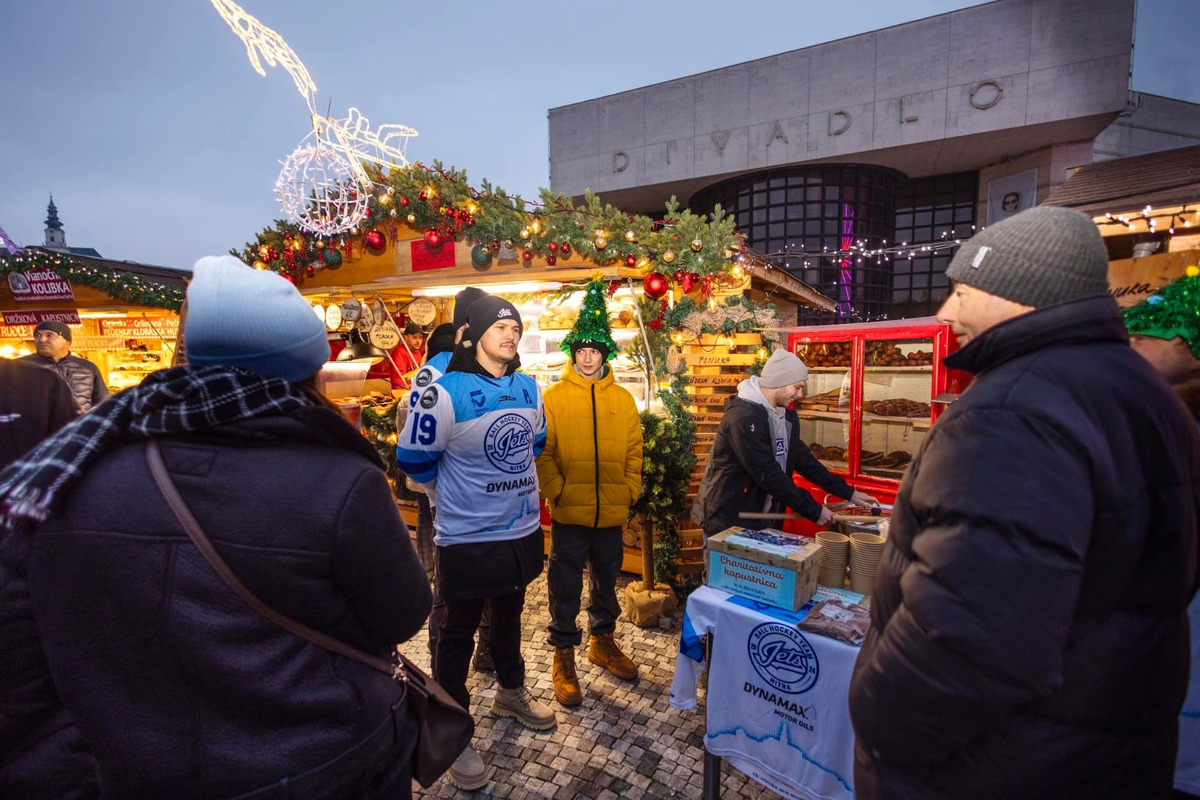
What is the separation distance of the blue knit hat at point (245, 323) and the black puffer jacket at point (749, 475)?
2590mm

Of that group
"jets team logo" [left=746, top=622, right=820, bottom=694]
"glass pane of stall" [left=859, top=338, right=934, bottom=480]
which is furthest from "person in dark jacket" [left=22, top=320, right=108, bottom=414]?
"glass pane of stall" [left=859, top=338, right=934, bottom=480]

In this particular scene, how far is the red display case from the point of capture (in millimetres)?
4902

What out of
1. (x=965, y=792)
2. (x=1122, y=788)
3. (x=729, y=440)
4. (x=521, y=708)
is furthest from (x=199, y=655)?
(x=729, y=440)

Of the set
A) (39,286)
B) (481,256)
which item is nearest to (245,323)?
(481,256)

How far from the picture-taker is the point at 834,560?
93.6 inches

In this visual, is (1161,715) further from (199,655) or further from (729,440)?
(729,440)

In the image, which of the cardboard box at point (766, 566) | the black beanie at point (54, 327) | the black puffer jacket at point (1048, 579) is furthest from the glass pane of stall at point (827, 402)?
the black beanie at point (54, 327)

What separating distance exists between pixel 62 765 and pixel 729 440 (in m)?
3.01

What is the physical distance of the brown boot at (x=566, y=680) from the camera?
3.28 m

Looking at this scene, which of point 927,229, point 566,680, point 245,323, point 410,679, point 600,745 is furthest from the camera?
point 927,229

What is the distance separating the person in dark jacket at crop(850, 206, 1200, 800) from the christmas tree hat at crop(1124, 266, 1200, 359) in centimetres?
156

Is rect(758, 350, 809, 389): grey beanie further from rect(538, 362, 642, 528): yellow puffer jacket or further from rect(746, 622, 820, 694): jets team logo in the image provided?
rect(746, 622, 820, 694): jets team logo

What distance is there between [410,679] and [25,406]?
8.36 feet

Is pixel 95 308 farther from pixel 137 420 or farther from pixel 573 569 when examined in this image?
pixel 137 420
